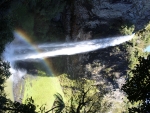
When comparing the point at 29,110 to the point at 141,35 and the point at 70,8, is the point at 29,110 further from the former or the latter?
the point at 141,35

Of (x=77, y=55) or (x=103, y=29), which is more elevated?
(x=103, y=29)

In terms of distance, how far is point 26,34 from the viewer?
19.2 metres

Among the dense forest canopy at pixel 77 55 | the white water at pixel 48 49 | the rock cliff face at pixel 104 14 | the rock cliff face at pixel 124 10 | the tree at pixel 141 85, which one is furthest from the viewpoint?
the white water at pixel 48 49

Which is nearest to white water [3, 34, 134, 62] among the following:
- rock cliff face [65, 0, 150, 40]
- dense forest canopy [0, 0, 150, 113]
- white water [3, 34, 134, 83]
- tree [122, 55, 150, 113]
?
white water [3, 34, 134, 83]

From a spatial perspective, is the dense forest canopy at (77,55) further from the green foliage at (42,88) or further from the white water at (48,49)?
the white water at (48,49)

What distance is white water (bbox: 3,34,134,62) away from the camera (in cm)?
2228

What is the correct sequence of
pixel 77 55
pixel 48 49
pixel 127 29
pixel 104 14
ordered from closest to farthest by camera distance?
pixel 104 14 → pixel 127 29 → pixel 48 49 → pixel 77 55

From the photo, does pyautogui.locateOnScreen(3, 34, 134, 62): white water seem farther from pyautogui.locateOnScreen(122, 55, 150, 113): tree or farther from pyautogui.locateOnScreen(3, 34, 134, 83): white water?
pyautogui.locateOnScreen(122, 55, 150, 113): tree

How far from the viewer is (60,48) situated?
82.3 ft

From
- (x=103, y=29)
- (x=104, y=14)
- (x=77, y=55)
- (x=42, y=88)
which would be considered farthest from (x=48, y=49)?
(x=104, y=14)

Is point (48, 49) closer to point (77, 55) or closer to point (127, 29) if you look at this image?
point (77, 55)

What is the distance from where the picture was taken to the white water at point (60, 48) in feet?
73.1

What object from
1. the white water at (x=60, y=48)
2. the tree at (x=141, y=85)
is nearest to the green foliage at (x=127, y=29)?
the white water at (x=60, y=48)

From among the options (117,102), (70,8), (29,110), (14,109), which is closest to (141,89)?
(29,110)
